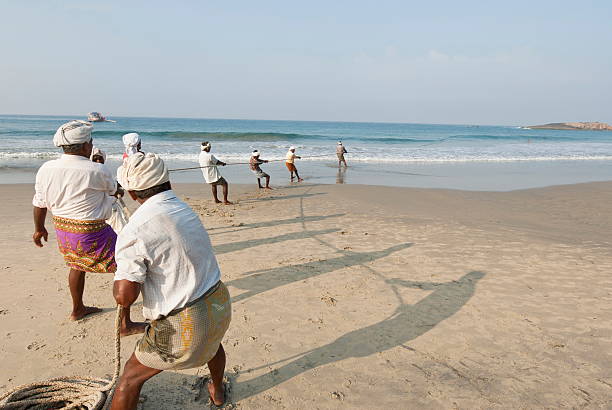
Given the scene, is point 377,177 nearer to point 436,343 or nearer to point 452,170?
point 452,170

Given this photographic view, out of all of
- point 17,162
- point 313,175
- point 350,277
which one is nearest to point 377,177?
point 313,175

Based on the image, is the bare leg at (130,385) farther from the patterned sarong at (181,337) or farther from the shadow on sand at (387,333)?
the shadow on sand at (387,333)

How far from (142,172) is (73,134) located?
63.2 inches

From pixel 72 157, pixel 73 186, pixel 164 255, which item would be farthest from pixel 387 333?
pixel 72 157

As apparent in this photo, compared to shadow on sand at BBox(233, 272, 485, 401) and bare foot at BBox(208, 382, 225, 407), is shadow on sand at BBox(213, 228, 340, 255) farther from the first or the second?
bare foot at BBox(208, 382, 225, 407)

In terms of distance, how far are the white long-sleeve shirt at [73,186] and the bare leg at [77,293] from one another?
22.2 inches

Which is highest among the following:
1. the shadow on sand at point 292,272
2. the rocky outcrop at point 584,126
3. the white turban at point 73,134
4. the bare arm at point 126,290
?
the rocky outcrop at point 584,126

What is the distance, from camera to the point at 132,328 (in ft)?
11.9

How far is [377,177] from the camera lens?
51.9 ft

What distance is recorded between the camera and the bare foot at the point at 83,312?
3893 mm

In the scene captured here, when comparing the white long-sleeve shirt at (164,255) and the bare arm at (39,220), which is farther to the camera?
the bare arm at (39,220)

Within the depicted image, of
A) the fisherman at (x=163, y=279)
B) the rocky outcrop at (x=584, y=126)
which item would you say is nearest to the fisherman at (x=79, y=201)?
the fisherman at (x=163, y=279)

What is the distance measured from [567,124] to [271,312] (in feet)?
383

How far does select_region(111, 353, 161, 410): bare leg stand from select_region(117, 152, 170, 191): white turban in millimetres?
949
